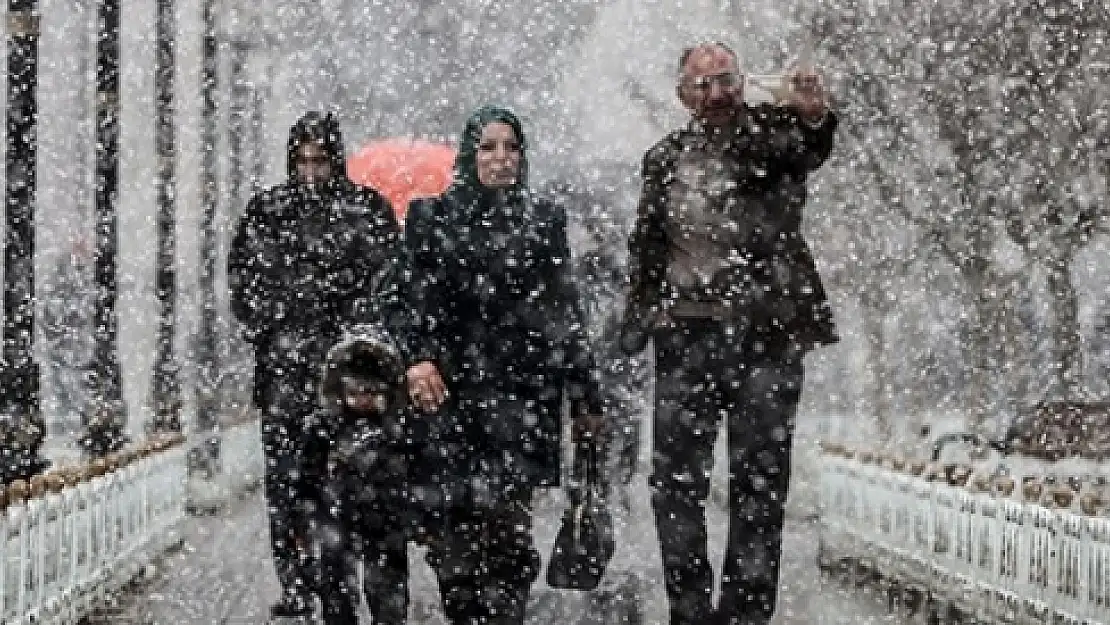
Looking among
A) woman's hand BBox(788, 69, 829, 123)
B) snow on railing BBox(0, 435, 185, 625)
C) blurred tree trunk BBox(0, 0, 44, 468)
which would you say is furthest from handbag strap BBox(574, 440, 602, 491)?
blurred tree trunk BBox(0, 0, 44, 468)

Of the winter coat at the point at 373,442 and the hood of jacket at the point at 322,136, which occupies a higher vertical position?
the hood of jacket at the point at 322,136

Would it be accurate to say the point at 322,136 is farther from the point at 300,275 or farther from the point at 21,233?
the point at 21,233

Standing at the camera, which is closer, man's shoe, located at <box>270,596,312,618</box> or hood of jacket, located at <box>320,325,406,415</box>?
hood of jacket, located at <box>320,325,406,415</box>

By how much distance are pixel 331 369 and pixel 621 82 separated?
31.3 metres

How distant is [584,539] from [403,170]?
15.8m

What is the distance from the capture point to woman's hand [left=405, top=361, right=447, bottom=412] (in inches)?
273

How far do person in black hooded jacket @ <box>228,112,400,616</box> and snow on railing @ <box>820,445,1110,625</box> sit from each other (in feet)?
9.75

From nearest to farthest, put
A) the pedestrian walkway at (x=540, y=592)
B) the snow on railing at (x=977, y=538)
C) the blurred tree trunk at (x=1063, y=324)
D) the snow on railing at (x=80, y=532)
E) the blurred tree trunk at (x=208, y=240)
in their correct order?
the snow on railing at (x=977, y=538) → the snow on railing at (x=80, y=532) → the pedestrian walkway at (x=540, y=592) → the blurred tree trunk at (x=208, y=240) → the blurred tree trunk at (x=1063, y=324)

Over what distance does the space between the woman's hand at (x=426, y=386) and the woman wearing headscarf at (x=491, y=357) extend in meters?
0.14

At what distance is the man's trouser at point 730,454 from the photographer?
734 centimetres

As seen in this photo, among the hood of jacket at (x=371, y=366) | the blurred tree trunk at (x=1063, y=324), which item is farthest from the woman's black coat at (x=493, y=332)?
the blurred tree trunk at (x=1063, y=324)

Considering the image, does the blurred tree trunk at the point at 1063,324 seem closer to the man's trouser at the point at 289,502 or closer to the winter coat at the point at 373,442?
the man's trouser at the point at 289,502

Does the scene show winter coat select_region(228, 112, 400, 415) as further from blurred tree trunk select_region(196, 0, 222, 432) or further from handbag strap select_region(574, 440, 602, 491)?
blurred tree trunk select_region(196, 0, 222, 432)

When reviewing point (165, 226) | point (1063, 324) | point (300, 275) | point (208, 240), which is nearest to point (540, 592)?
point (300, 275)
